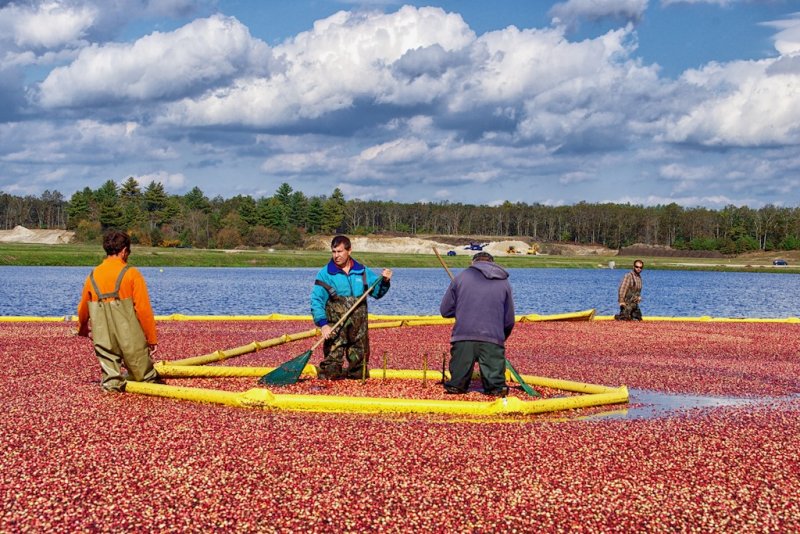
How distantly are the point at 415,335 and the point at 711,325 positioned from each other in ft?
34.2

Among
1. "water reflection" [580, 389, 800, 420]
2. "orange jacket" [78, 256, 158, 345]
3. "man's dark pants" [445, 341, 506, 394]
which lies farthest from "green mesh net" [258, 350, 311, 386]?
"water reflection" [580, 389, 800, 420]

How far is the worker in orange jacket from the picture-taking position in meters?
11.1

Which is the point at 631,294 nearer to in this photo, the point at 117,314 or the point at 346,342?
the point at 346,342

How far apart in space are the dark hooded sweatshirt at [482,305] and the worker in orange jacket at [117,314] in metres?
4.17

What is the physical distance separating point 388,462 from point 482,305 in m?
3.90

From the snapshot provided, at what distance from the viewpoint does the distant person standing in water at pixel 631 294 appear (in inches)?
968

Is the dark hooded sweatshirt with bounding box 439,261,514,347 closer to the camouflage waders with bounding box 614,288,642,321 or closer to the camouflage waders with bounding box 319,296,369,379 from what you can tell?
the camouflage waders with bounding box 319,296,369,379

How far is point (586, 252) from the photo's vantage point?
166125 millimetres

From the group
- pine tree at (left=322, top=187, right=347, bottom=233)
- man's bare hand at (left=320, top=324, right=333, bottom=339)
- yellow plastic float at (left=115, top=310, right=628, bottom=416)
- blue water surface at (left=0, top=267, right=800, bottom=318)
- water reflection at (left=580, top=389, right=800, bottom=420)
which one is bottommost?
blue water surface at (left=0, top=267, right=800, bottom=318)

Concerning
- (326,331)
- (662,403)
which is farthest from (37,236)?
(662,403)

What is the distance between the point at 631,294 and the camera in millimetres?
25109

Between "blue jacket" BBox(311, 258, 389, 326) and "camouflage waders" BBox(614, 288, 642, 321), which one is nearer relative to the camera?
"blue jacket" BBox(311, 258, 389, 326)

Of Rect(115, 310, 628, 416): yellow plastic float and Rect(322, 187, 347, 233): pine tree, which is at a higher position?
Rect(322, 187, 347, 233): pine tree

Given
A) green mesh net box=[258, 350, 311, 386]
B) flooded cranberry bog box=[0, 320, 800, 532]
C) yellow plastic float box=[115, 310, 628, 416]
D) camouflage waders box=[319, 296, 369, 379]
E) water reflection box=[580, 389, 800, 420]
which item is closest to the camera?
flooded cranberry bog box=[0, 320, 800, 532]
